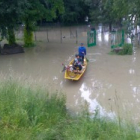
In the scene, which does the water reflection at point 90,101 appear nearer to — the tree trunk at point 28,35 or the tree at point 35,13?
the tree at point 35,13

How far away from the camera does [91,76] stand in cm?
1592

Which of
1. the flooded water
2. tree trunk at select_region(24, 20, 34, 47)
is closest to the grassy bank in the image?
the flooded water

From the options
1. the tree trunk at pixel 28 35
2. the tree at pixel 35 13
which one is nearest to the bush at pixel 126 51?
the tree at pixel 35 13

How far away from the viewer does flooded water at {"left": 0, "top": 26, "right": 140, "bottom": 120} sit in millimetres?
11573

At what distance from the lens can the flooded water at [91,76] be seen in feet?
38.0

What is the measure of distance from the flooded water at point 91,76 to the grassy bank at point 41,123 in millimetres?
1418

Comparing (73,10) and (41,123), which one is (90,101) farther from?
(73,10)

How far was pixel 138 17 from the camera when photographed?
74.7 feet

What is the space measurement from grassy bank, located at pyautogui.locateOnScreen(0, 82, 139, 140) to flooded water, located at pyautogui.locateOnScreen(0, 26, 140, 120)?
4.65 ft

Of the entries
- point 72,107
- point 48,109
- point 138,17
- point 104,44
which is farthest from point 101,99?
point 104,44

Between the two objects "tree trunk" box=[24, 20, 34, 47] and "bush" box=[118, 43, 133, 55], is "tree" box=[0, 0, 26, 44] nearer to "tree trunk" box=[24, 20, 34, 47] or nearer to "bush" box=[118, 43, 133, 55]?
"tree trunk" box=[24, 20, 34, 47]

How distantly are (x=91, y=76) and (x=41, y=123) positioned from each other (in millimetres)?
8834

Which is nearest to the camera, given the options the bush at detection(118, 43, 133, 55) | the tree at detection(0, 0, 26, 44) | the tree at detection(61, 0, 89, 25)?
the tree at detection(0, 0, 26, 44)

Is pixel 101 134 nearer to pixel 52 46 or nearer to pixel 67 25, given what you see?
pixel 52 46
